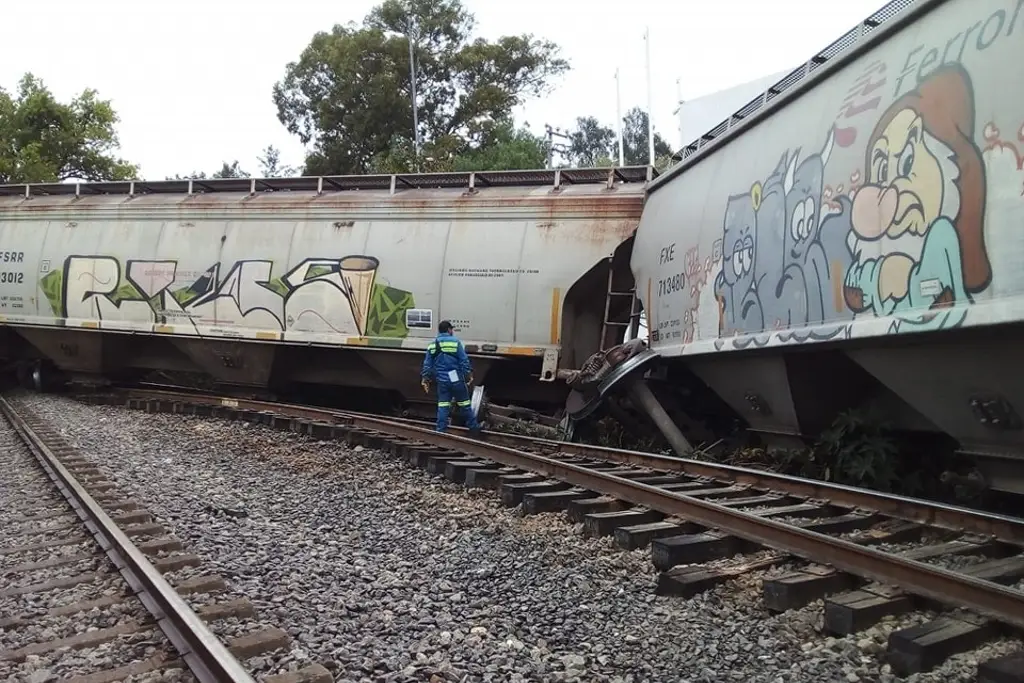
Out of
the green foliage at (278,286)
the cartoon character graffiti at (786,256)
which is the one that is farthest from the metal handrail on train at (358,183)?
the cartoon character graffiti at (786,256)

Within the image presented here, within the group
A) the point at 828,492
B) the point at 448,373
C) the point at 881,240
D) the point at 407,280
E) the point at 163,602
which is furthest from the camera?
the point at 407,280

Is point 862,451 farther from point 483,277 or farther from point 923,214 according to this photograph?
point 483,277

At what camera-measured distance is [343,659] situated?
304cm

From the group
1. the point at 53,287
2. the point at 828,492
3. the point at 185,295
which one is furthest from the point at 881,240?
the point at 53,287

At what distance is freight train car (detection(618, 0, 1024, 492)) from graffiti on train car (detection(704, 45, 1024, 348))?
12 mm

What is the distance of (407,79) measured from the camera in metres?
35.3

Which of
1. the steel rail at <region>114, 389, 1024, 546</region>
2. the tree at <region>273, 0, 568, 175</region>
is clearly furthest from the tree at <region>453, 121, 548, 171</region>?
the steel rail at <region>114, 389, 1024, 546</region>

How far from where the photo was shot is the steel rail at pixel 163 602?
2.77 metres

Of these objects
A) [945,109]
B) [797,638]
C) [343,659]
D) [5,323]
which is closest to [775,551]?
[797,638]

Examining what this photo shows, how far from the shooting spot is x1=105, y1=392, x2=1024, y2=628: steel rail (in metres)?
2.99

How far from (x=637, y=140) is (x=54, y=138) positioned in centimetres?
5260

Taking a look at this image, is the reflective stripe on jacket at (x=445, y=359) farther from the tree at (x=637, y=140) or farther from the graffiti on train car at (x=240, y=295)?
the tree at (x=637, y=140)

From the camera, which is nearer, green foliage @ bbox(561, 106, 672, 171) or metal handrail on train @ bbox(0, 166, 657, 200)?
metal handrail on train @ bbox(0, 166, 657, 200)

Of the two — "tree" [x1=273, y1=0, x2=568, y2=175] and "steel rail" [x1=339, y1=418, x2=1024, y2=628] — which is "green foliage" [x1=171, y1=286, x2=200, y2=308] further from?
"tree" [x1=273, y1=0, x2=568, y2=175]
